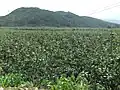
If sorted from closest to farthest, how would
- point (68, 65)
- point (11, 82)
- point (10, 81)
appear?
1. point (10, 81)
2. point (11, 82)
3. point (68, 65)

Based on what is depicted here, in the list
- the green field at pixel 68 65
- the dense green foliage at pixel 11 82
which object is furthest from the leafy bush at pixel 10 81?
the green field at pixel 68 65

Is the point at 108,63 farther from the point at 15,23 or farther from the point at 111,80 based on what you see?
the point at 15,23

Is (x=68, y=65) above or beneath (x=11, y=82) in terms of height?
above

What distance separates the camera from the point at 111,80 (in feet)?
46.3

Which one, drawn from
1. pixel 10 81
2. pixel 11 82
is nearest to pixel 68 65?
pixel 11 82

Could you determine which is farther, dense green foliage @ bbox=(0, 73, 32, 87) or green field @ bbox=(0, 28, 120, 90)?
dense green foliage @ bbox=(0, 73, 32, 87)

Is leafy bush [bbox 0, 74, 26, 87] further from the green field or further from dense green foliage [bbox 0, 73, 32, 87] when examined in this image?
the green field

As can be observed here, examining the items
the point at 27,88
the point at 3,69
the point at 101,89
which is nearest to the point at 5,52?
the point at 3,69

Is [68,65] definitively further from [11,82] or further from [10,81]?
[10,81]

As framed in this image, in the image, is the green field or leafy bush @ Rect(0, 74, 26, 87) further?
leafy bush @ Rect(0, 74, 26, 87)

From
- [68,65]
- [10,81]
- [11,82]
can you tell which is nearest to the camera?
[10,81]

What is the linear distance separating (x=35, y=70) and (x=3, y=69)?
2.23 meters

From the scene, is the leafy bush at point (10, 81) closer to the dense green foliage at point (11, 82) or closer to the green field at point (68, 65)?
the dense green foliage at point (11, 82)

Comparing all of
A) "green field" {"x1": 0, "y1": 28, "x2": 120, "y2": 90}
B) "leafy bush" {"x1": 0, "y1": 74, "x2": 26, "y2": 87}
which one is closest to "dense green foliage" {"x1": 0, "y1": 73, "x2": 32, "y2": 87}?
"leafy bush" {"x1": 0, "y1": 74, "x2": 26, "y2": 87}
